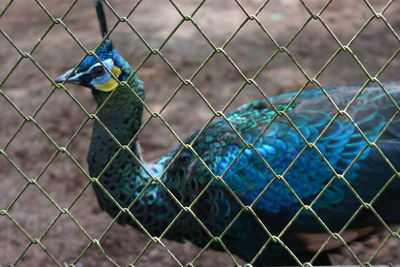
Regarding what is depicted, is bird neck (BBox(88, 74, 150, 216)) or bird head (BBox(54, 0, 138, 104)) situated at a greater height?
bird head (BBox(54, 0, 138, 104))

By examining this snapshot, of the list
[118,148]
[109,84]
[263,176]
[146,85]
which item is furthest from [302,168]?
[146,85]

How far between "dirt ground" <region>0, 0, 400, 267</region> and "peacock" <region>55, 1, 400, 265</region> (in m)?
0.45

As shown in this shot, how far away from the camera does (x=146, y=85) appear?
5.20 metres

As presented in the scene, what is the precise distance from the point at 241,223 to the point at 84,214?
131cm

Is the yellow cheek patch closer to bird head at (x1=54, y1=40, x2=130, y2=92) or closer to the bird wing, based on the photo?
bird head at (x1=54, y1=40, x2=130, y2=92)

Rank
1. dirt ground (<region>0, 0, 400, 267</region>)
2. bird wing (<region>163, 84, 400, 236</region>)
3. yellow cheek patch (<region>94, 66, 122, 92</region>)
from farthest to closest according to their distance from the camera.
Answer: dirt ground (<region>0, 0, 400, 267</region>)
yellow cheek patch (<region>94, 66, 122, 92</region>)
bird wing (<region>163, 84, 400, 236</region>)

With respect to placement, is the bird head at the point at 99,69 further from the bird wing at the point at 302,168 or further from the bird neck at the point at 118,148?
the bird wing at the point at 302,168

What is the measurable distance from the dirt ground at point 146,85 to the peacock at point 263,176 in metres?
0.45

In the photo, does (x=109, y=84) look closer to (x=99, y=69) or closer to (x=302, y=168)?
(x=99, y=69)

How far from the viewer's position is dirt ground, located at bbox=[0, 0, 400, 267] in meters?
3.79

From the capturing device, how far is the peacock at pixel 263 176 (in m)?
3.05

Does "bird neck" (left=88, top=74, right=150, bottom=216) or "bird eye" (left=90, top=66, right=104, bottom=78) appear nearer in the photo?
"bird eye" (left=90, top=66, right=104, bottom=78)

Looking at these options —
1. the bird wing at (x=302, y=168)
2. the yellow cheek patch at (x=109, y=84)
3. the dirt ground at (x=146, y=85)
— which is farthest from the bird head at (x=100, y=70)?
the dirt ground at (x=146, y=85)

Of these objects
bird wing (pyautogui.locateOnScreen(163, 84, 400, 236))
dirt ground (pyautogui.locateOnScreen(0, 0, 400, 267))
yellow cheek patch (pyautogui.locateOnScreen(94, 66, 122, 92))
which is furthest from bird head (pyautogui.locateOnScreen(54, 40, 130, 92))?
dirt ground (pyautogui.locateOnScreen(0, 0, 400, 267))
